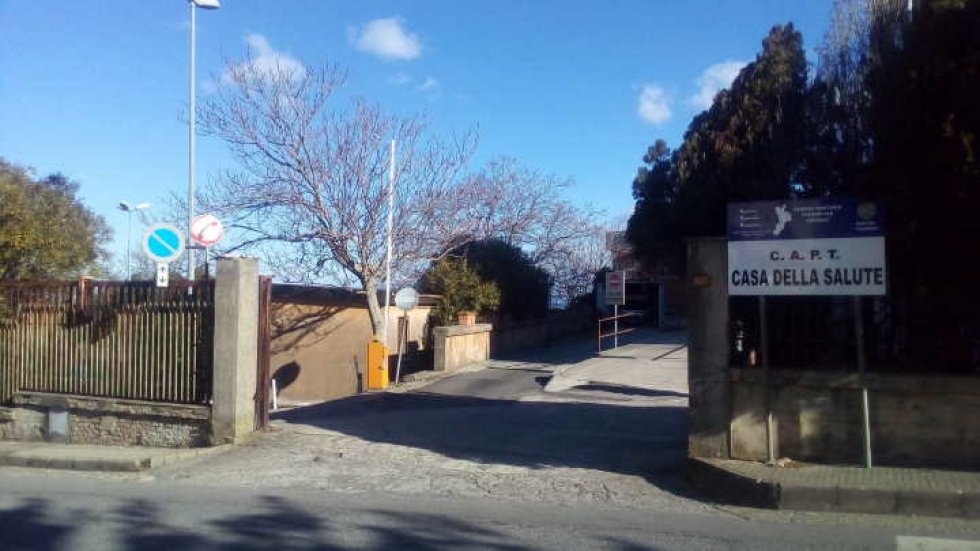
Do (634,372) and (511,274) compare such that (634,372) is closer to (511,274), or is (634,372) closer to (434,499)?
(511,274)

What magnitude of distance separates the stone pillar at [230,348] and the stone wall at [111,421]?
303mm

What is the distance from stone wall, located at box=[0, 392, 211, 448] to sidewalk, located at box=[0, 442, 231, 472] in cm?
24

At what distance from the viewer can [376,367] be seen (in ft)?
60.2

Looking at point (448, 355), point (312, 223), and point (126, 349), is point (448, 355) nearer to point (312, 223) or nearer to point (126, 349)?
point (312, 223)

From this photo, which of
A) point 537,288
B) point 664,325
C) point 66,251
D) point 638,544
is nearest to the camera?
point 638,544

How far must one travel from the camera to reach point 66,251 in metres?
13.4

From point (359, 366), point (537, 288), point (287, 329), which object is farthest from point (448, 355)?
point (537, 288)

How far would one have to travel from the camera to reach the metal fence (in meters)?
11.5

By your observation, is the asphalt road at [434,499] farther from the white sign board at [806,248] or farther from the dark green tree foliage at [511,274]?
the dark green tree foliage at [511,274]

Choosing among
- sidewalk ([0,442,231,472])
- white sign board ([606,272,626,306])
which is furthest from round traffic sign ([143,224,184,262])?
white sign board ([606,272,626,306])

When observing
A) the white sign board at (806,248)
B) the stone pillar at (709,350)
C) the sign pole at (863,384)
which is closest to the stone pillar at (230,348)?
the stone pillar at (709,350)

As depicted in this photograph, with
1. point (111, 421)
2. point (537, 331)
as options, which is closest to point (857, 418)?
point (111, 421)

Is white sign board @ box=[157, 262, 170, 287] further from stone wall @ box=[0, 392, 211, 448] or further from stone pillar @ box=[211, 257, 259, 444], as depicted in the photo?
stone wall @ box=[0, 392, 211, 448]

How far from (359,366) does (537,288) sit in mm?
10047
